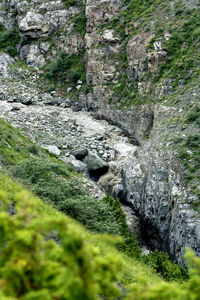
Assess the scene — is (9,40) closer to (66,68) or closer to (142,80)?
(66,68)

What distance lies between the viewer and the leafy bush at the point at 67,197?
16328 millimetres

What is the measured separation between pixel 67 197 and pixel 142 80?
25.1 metres

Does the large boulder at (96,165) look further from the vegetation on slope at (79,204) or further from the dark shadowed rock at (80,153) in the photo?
the vegetation on slope at (79,204)

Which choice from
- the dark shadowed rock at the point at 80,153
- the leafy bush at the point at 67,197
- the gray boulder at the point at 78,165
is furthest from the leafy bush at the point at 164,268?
the dark shadowed rock at the point at 80,153

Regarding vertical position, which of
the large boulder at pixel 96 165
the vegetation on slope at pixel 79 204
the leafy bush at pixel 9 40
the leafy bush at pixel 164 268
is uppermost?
the leafy bush at pixel 9 40

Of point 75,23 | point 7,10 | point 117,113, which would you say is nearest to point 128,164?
point 117,113

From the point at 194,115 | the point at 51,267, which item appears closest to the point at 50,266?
the point at 51,267

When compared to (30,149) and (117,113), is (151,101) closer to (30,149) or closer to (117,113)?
(117,113)

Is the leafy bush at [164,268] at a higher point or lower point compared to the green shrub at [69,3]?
lower

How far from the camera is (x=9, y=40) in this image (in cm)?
5703

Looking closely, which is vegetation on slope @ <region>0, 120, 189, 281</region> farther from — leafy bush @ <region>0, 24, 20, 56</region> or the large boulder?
leafy bush @ <region>0, 24, 20, 56</region>

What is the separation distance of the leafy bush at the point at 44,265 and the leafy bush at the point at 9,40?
56.8m

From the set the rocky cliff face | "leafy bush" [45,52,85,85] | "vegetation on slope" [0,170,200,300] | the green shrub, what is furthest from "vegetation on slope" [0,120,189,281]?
the green shrub

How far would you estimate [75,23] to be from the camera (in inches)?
2088
